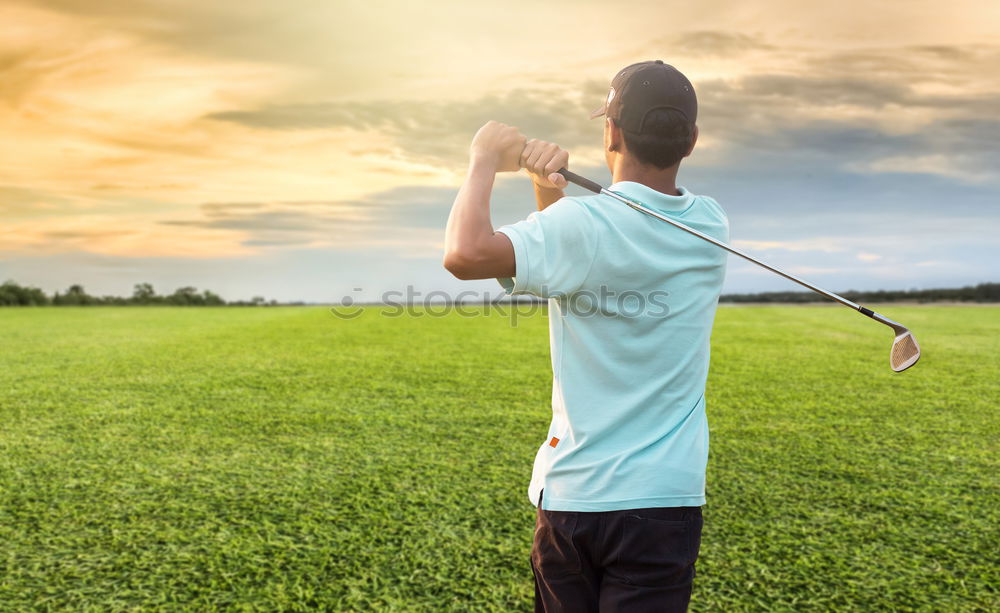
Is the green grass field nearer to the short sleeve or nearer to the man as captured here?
the man

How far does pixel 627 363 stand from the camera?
1.36 meters

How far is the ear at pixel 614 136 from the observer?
141 cm

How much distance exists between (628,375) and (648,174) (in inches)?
14.6

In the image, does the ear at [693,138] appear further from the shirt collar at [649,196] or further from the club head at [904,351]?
the club head at [904,351]

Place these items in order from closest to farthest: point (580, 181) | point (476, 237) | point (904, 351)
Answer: point (476, 237), point (580, 181), point (904, 351)

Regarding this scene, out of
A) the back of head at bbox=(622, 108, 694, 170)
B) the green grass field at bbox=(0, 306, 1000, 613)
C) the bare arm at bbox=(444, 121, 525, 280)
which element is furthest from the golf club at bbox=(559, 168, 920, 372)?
the green grass field at bbox=(0, 306, 1000, 613)

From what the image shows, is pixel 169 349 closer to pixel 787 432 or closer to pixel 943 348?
pixel 787 432

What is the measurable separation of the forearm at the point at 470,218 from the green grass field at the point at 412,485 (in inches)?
64.4

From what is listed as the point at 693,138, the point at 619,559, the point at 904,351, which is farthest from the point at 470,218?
the point at 904,351

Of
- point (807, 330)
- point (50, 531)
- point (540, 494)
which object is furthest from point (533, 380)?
point (807, 330)

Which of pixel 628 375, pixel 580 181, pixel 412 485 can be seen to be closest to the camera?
pixel 628 375

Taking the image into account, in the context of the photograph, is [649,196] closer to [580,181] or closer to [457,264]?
[580,181]

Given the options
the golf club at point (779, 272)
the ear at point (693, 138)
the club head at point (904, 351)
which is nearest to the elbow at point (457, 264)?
the golf club at point (779, 272)

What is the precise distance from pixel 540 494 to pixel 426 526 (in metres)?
1.82
